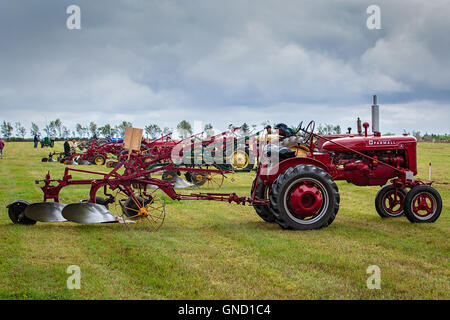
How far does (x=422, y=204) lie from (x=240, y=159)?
27.3 ft

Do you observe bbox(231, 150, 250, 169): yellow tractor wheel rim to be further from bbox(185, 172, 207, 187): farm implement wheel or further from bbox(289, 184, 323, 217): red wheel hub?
bbox(289, 184, 323, 217): red wheel hub

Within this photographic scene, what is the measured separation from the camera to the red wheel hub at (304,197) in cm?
634

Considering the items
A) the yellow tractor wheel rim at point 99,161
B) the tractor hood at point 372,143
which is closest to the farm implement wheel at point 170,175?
the tractor hood at point 372,143

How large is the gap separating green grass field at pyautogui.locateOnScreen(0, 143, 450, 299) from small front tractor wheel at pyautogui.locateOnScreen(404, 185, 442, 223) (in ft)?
0.55

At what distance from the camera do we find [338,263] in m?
4.70

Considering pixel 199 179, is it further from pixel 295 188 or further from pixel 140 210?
pixel 295 188

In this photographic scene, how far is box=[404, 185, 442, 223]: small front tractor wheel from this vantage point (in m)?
6.95

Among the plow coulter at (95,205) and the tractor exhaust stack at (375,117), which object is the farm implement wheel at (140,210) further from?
the tractor exhaust stack at (375,117)

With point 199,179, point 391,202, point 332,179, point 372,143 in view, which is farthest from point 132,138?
point 199,179

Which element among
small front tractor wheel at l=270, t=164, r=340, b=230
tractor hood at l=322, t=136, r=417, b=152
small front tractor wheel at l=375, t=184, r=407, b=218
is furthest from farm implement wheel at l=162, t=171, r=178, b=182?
small front tractor wheel at l=270, t=164, r=340, b=230

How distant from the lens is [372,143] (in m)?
7.45
